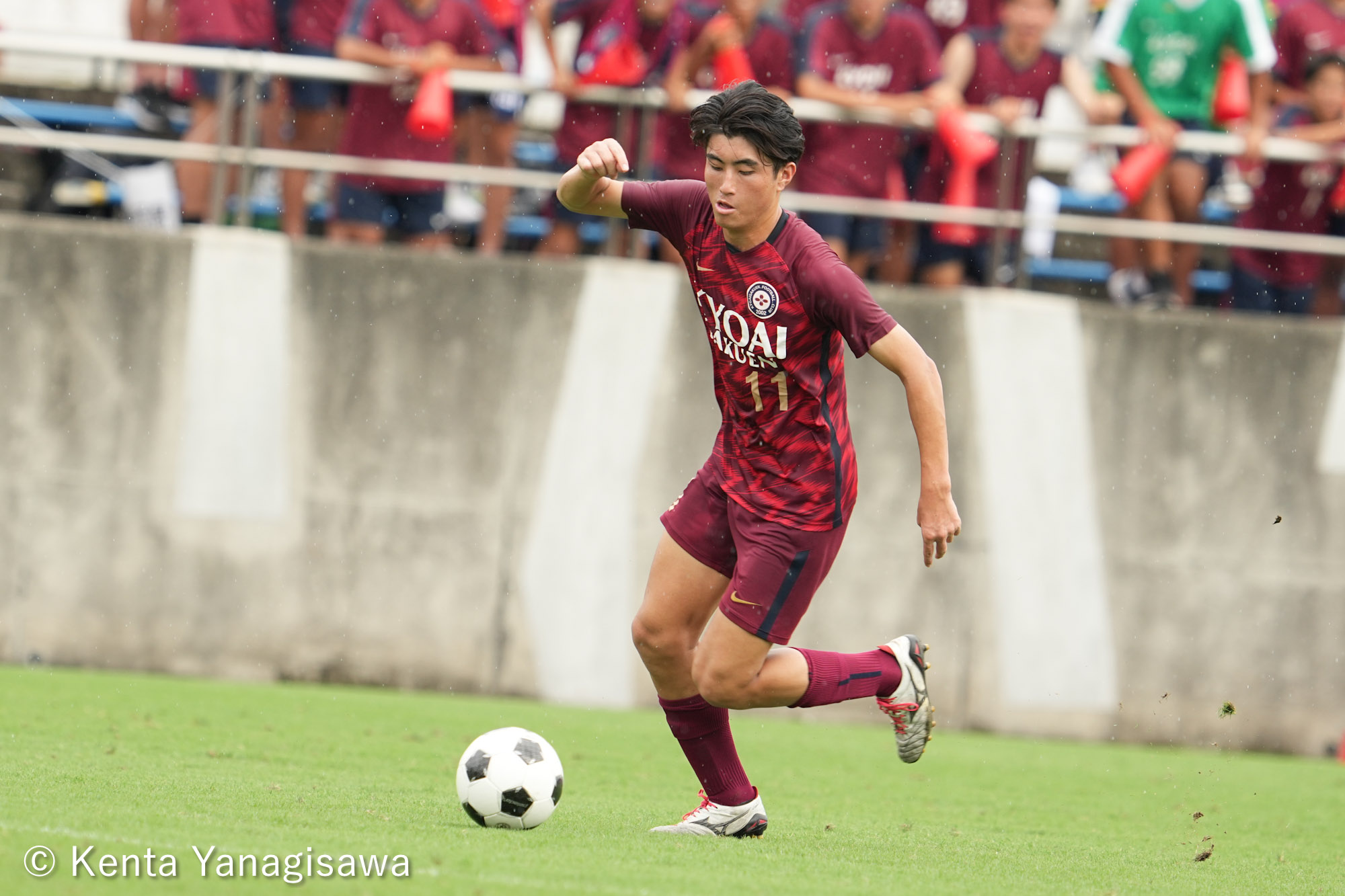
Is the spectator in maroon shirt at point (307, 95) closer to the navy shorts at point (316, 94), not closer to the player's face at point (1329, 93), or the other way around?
the navy shorts at point (316, 94)

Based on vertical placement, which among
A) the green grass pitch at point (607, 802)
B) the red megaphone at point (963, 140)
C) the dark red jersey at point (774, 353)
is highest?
the red megaphone at point (963, 140)

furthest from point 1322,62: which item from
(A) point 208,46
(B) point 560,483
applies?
(A) point 208,46

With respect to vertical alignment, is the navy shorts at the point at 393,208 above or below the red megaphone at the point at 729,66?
below

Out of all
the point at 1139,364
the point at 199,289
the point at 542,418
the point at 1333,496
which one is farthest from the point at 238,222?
the point at 1333,496

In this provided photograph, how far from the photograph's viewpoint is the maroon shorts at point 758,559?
5.61m

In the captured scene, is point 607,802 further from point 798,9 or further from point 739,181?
point 798,9

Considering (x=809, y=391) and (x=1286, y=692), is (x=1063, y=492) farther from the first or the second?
(x=809, y=391)

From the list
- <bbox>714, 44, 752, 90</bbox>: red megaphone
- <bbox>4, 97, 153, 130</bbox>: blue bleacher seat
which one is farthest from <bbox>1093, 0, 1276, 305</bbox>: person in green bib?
<bbox>4, 97, 153, 130</bbox>: blue bleacher seat

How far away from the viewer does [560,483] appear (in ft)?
32.4

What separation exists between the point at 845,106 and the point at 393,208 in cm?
297

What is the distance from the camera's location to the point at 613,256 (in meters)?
10.1

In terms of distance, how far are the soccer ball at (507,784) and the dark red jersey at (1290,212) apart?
700 centimetres

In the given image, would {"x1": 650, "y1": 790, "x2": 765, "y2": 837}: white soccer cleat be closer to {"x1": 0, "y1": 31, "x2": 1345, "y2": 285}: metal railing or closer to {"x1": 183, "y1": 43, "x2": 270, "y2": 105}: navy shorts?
{"x1": 0, "y1": 31, "x2": 1345, "y2": 285}: metal railing

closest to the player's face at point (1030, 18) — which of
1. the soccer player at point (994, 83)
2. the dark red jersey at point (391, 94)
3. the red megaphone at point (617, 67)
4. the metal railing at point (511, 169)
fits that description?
the soccer player at point (994, 83)
